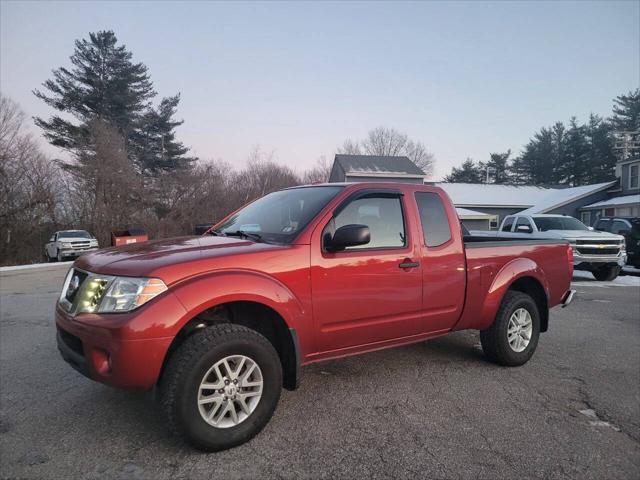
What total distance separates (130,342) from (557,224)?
14.5m

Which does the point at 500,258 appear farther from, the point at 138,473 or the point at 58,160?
the point at 58,160

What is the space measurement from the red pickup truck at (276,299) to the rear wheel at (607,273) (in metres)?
9.96

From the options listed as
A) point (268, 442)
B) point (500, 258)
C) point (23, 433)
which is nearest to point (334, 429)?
point (268, 442)

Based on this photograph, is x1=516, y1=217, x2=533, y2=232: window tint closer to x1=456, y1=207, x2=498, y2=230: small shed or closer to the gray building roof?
x1=456, y1=207, x2=498, y2=230: small shed

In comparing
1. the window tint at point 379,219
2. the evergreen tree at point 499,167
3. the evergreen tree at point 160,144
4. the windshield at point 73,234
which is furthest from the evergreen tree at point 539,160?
the window tint at point 379,219

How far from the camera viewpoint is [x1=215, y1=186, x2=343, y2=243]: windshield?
347 cm

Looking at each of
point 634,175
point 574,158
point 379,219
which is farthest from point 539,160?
point 379,219

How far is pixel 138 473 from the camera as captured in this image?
2.57 m

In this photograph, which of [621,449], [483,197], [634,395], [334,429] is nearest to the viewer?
[621,449]

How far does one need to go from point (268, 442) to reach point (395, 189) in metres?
2.31

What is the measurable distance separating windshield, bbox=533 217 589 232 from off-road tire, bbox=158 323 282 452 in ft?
43.5

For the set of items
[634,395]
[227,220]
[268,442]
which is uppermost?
[227,220]

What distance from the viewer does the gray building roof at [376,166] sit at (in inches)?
1353

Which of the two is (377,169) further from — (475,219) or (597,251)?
(597,251)
